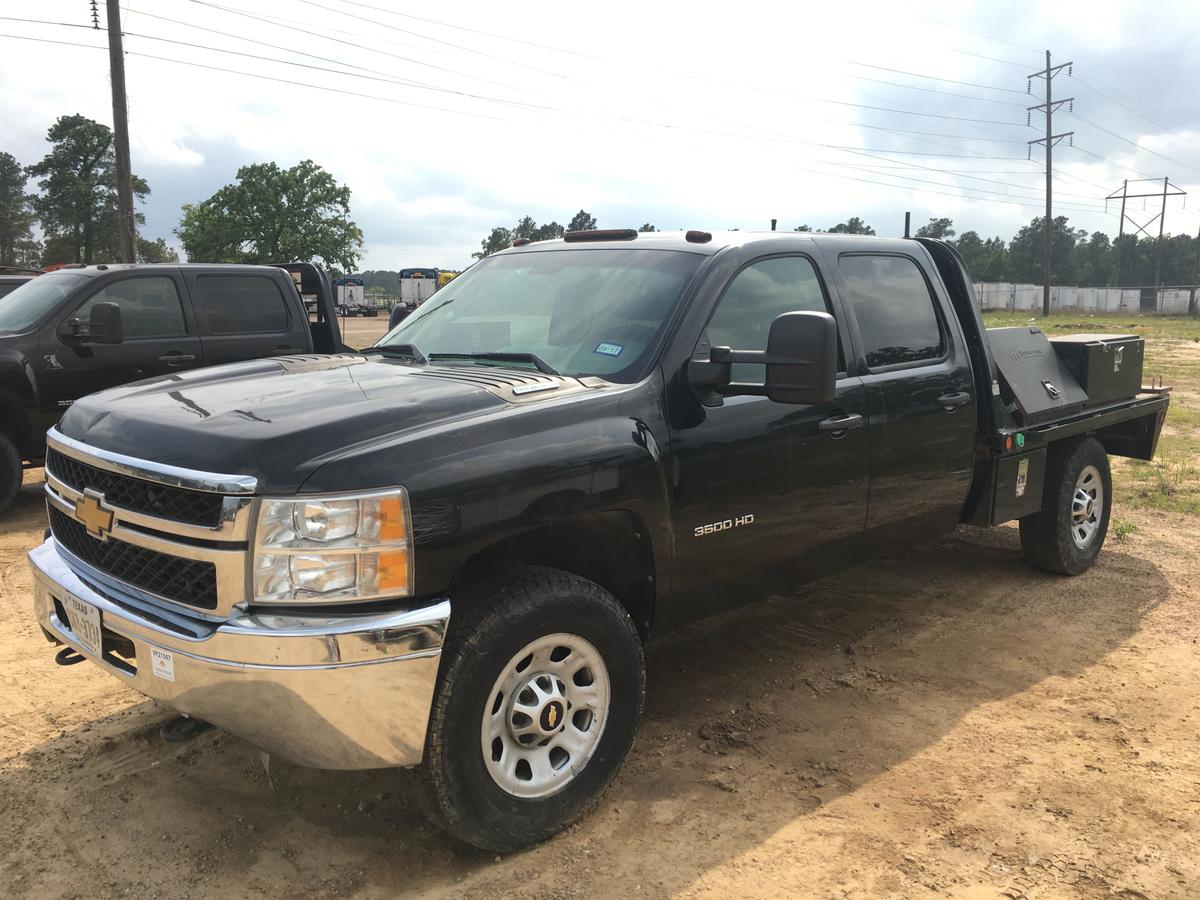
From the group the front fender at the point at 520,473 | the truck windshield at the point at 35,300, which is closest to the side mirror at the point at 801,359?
the front fender at the point at 520,473

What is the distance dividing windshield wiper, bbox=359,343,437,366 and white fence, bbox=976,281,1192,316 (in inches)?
2782

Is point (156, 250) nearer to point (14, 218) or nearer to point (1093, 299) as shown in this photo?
point (14, 218)

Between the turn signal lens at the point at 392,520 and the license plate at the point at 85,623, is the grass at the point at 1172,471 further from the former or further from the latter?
the license plate at the point at 85,623

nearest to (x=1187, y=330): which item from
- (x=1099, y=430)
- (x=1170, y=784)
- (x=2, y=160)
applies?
(x=1099, y=430)

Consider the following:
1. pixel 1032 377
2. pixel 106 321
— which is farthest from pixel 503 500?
pixel 106 321

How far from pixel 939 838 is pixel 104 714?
10.9 ft

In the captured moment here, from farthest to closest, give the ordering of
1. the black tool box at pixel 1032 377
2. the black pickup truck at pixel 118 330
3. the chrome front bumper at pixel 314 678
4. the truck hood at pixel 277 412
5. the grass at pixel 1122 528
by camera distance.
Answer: the black pickup truck at pixel 118 330 < the grass at pixel 1122 528 < the black tool box at pixel 1032 377 < the truck hood at pixel 277 412 < the chrome front bumper at pixel 314 678

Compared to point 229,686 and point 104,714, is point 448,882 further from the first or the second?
point 104,714

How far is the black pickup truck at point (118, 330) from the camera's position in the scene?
286 inches

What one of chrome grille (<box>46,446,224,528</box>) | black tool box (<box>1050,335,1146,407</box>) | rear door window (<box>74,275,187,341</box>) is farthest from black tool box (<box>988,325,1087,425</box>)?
rear door window (<box>74,275,187,341</box>)

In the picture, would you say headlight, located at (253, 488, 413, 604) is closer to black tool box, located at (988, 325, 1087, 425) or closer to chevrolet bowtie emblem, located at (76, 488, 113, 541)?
chevrolet bowtie emblem, located at (76, 488, 113, 541)

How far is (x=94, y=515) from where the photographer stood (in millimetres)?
2932

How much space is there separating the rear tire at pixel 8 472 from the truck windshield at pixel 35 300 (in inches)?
35.4

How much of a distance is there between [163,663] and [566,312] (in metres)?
1.95
